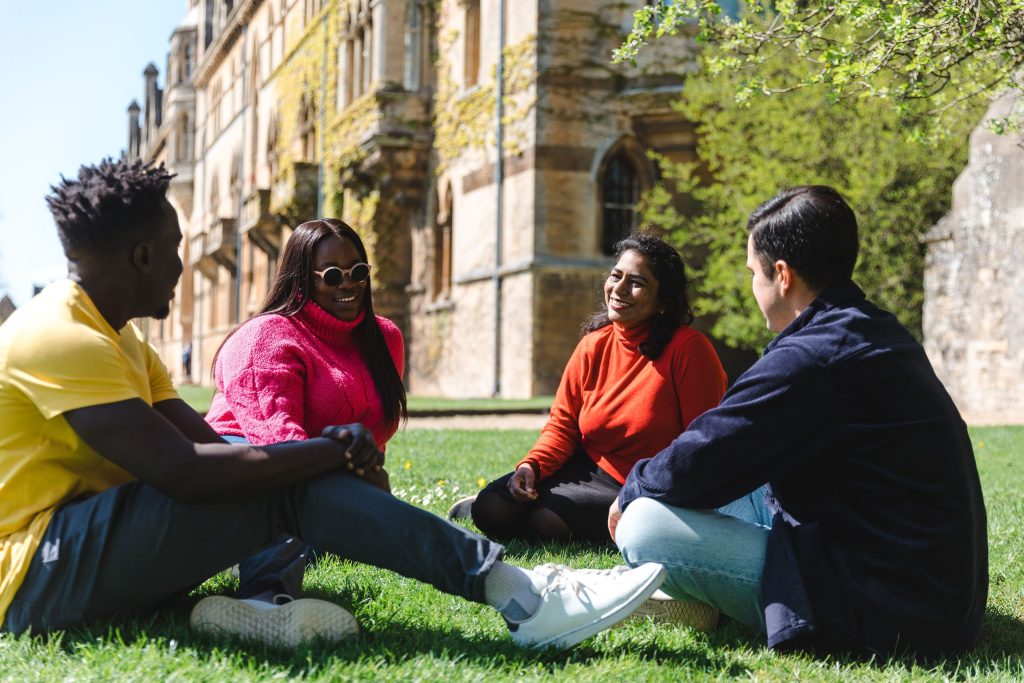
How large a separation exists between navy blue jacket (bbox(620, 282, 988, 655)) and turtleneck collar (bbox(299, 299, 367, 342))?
2144 mm

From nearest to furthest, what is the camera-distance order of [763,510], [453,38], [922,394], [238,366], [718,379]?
[922,394]
[763,510]
[238,366]
[718,379]
[453,38]

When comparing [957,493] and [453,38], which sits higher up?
[453,38]

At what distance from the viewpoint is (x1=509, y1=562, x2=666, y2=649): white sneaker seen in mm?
3369

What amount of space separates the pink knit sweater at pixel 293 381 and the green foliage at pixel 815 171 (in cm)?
1432

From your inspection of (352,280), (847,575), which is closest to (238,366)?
(352,280)

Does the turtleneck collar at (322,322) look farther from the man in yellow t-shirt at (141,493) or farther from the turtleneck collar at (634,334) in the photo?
the man in yellow t-shirt at (141,493)

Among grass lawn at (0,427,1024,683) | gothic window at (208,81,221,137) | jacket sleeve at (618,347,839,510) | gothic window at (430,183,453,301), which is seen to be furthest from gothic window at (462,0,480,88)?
gothic window at (208,81,221,137)

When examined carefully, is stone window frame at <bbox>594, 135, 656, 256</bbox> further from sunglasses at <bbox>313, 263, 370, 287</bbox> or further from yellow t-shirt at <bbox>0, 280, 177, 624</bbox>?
yellow t-shirt at <bbox>0, 280, 177, 624</bbox>

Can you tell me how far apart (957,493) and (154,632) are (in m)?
2.60

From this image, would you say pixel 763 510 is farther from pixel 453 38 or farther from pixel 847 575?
pixel 453 38

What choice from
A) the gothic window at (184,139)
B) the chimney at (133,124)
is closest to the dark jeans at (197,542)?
the gothic window at (184,139)

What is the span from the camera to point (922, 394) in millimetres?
3271

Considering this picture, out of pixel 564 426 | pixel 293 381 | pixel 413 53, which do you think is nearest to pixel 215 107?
pixel 413 53

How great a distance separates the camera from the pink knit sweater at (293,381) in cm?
467
